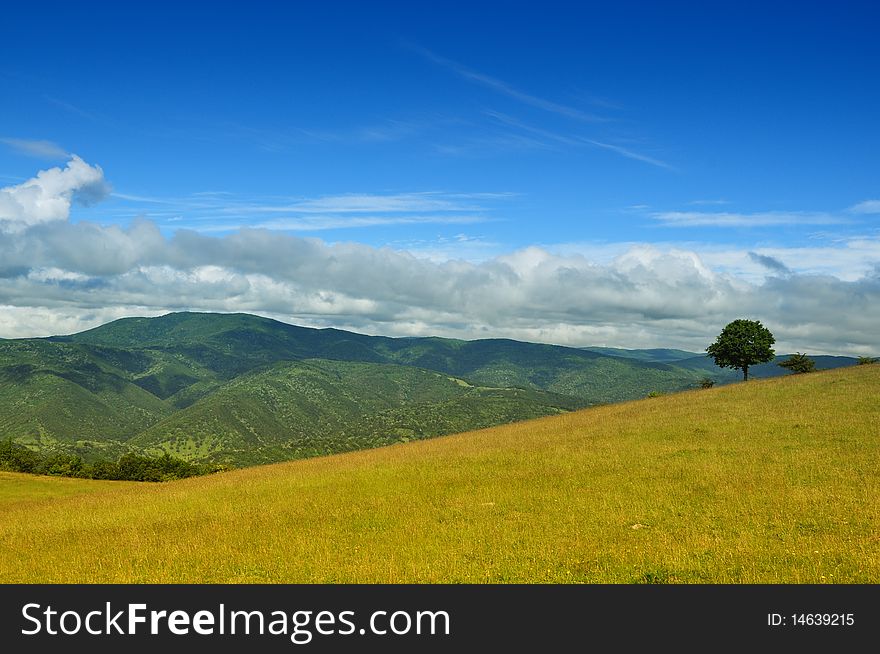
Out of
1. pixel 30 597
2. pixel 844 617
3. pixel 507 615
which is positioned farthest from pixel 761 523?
pixel 30 597

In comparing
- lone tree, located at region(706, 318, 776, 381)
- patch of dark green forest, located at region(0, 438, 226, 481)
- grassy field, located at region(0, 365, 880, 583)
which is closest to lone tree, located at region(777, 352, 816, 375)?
lone tree, located at region(706, 318, 776, 381)

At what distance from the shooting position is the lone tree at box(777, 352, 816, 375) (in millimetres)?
85688

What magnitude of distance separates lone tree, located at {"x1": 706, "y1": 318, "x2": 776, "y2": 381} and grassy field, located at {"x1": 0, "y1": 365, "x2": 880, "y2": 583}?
39138 millimetres

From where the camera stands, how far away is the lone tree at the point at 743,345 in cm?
8469

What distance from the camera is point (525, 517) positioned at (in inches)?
943

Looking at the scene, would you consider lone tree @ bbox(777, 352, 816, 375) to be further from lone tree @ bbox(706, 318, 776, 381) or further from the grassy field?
the grassy field

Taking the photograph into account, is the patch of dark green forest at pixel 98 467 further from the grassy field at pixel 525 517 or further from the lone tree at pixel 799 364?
the lone tree at pixel 799 364

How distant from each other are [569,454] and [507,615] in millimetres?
27264

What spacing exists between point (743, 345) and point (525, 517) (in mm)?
72778

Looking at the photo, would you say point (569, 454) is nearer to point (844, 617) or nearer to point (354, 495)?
point (354, 495)

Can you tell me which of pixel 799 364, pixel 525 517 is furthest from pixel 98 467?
pixel 799 364

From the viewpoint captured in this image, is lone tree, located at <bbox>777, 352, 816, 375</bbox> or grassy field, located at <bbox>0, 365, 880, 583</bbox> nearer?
grassy field, located at <bbox>0, 365, 880, 583</bbox>

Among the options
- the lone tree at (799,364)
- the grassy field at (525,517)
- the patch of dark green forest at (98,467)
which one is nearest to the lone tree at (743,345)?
the lone tree at (799,364)

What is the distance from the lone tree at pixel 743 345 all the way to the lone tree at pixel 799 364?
144 inches
